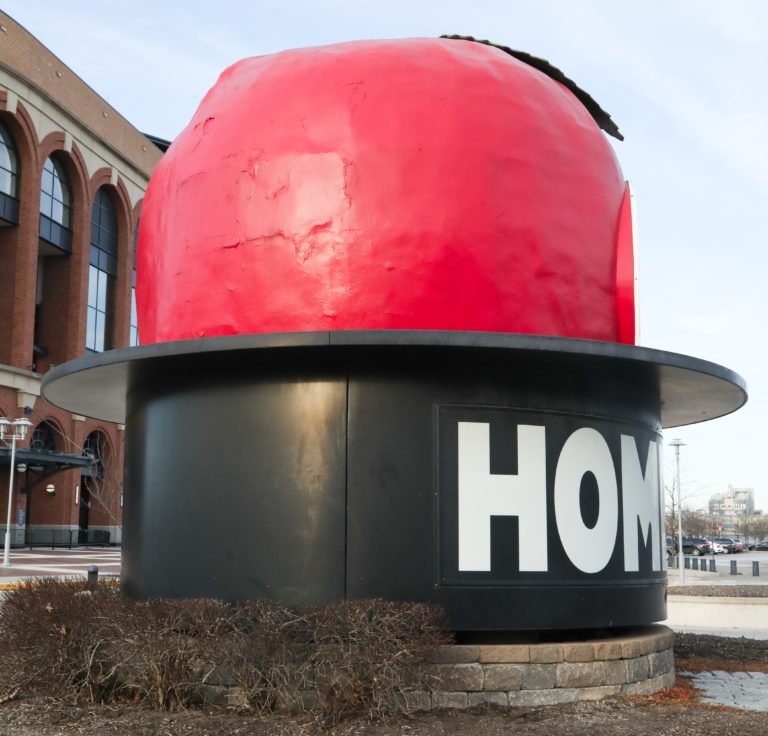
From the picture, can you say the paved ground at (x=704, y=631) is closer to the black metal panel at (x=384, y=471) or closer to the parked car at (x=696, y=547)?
the black metal panel at (x=384, y=471)

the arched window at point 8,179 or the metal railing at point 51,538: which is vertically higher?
the arched window at point 8,179

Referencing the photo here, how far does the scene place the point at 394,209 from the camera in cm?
955

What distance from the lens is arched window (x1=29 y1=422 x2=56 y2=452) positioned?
4744 centimetres

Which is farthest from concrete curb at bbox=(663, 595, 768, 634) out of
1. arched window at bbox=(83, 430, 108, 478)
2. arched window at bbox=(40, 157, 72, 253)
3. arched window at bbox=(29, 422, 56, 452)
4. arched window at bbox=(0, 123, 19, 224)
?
arched window at bbox=(83, 430, 108, 478)

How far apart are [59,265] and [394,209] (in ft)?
150

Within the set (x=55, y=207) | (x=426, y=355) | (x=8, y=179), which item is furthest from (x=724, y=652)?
(x=55, y=207)

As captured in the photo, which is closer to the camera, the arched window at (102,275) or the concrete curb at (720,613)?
the concrete curb at (720,613)

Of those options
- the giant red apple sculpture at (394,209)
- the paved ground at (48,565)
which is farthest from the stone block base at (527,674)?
the paved ground at (48,565)

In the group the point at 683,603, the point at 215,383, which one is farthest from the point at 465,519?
the point at 683,603

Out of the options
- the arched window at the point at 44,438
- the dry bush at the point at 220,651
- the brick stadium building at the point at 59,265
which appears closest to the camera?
the dry bush at the point at 220,651

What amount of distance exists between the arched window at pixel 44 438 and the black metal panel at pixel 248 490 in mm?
39325

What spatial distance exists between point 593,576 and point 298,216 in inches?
182

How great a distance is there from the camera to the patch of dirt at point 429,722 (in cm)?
766

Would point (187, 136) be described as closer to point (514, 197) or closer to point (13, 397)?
point (514, 197)
